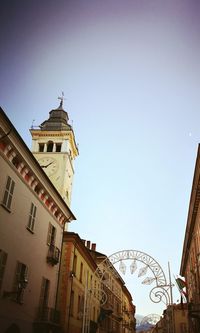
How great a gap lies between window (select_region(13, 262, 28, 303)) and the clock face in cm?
2520

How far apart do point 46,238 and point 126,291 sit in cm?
5349

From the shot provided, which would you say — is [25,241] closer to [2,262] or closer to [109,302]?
[2,262]

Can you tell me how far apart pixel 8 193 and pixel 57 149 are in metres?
29.4

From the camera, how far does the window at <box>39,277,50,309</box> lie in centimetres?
1966

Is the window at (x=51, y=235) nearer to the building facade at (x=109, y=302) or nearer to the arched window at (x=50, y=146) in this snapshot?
the building facade at (x=109, y=302)

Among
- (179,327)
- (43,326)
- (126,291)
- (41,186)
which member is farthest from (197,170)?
(126,291)

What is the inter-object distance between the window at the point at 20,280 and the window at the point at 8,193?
3278 mm

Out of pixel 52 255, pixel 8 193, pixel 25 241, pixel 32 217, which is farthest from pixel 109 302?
pixel 8 193

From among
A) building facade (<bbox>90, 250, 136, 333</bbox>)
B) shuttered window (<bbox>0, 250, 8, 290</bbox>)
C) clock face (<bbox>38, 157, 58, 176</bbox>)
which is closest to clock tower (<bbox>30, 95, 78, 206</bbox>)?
clock face (<bbox>38, 157, 58, 176</bbox>)

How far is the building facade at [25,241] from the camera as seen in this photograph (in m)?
15.3

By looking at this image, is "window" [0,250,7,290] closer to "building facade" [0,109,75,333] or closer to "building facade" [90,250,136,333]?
"building facade" [0,109,75,333]

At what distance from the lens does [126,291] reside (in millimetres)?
68750

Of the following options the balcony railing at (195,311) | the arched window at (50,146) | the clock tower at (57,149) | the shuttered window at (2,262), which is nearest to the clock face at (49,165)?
the clock tower at (57,149)

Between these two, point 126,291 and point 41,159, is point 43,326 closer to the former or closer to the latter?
point 41,159
